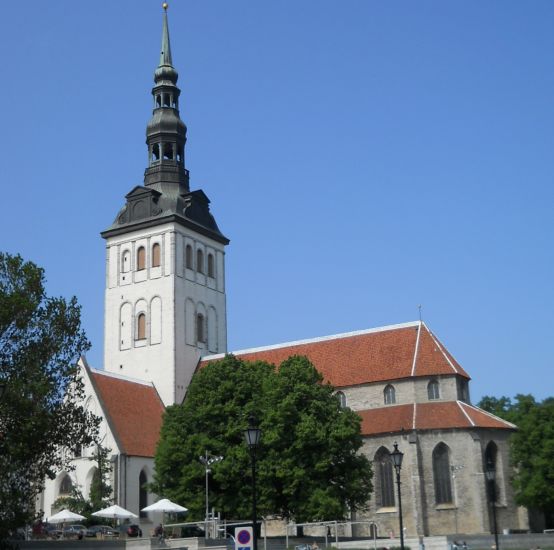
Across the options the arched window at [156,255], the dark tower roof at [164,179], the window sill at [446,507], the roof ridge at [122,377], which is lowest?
the window sill at [446,507]

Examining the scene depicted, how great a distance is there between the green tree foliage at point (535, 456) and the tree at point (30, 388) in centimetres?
2885

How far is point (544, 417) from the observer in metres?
51.6

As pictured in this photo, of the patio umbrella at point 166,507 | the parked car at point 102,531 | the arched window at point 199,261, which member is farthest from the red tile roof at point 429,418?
the arched window at point 199,261

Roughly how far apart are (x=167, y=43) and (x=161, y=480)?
37.5 meters

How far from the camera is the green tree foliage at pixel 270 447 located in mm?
43406

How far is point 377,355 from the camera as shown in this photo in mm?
58281

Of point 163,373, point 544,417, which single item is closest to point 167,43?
point 163,373

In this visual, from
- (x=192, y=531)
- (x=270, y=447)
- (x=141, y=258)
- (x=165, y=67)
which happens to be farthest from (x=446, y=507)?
(x=165, y=67)

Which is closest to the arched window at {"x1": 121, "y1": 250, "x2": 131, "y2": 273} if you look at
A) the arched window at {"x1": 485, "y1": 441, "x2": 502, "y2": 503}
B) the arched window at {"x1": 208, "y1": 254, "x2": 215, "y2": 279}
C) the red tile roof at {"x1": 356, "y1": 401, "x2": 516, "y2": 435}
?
the arched window at {"x1": 208, "y1": 254, "x2": 215, "y2": 279}

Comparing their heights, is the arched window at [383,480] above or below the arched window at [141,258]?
below

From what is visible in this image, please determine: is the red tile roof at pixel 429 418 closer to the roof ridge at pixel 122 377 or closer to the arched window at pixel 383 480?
the arched window at pixel 383 480

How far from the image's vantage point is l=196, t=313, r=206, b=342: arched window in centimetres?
6600

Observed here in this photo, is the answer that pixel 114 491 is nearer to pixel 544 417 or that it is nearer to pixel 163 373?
pixel 163 373

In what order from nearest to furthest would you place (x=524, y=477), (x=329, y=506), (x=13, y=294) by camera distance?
(x=13, y=294), (x=329, y=506), (x=524, y=477)
